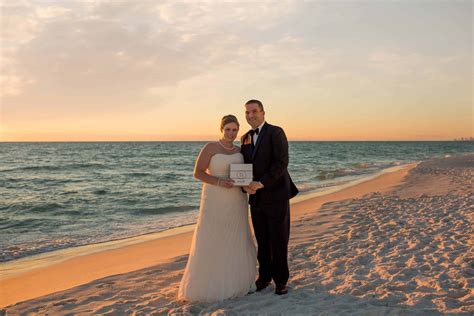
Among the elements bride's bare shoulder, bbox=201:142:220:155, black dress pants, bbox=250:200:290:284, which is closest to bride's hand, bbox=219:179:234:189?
bride's bare shoulder, bbox=201:142:220:155

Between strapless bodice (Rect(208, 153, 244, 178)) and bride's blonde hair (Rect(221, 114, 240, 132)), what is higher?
bride's blonde hair (Rect(221, 114, 240, 132))

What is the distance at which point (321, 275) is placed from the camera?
4711 mm

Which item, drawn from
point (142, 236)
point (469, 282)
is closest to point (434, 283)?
point (469, 282)

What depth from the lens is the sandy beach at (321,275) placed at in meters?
3.82

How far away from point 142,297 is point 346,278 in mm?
2535

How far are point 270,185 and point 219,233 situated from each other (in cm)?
81

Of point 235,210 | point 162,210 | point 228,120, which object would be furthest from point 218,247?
point 162,210

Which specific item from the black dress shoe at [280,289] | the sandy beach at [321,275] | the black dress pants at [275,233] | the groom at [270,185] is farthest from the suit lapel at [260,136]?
the sandy beach at [321,275]

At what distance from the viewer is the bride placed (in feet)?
13.3

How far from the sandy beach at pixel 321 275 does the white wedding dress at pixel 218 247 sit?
16 cm

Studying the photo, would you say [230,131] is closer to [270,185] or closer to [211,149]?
[211,149]

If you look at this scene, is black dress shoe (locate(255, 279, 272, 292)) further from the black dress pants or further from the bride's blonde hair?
the bride's blonde hair

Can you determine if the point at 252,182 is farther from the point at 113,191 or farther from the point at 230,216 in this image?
the point at 113,191

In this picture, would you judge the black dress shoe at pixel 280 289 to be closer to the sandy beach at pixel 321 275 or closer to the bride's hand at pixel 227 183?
the sandy beach at pixel 321 275
